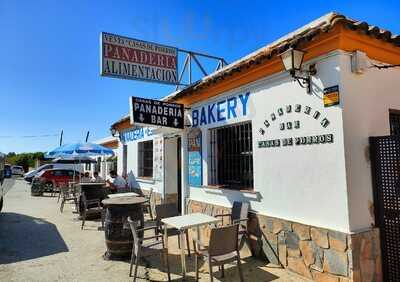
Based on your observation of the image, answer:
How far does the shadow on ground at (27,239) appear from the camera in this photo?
5.92 m

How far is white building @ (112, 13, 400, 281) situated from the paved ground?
0.70 meters

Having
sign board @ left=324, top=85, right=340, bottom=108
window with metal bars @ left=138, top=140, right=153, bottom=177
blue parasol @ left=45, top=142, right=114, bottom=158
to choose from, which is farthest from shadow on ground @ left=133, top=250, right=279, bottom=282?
blue parasol @ left=45, top=142, right=114, bottom=158

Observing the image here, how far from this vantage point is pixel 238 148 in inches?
Answer: 246

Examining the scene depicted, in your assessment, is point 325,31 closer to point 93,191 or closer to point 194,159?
point 194,159

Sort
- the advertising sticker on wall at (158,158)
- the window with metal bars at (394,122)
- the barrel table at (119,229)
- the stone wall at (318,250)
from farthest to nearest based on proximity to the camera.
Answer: the advertising sticker on wall at (158,158)
the barrel table at (119,229)
the window with metal bars at (394,122)
the stone wall at (318,250)

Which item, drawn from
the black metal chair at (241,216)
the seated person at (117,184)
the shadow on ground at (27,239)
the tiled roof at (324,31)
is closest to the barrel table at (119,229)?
the shadow on ground at (27,239)

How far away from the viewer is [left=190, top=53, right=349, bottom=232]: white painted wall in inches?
164

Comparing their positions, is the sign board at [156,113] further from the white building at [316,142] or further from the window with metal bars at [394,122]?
the window with metal bars at [394,122]

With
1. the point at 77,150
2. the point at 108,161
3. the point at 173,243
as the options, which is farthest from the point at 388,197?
the point at 108,161

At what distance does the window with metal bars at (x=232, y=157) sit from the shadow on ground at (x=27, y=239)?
3412 millimetres

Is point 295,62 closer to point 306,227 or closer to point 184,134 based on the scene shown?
point 306,227

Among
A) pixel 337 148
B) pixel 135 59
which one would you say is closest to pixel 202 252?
pixel 337 148

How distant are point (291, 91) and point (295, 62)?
615 mm

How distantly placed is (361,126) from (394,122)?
106 centimetres
